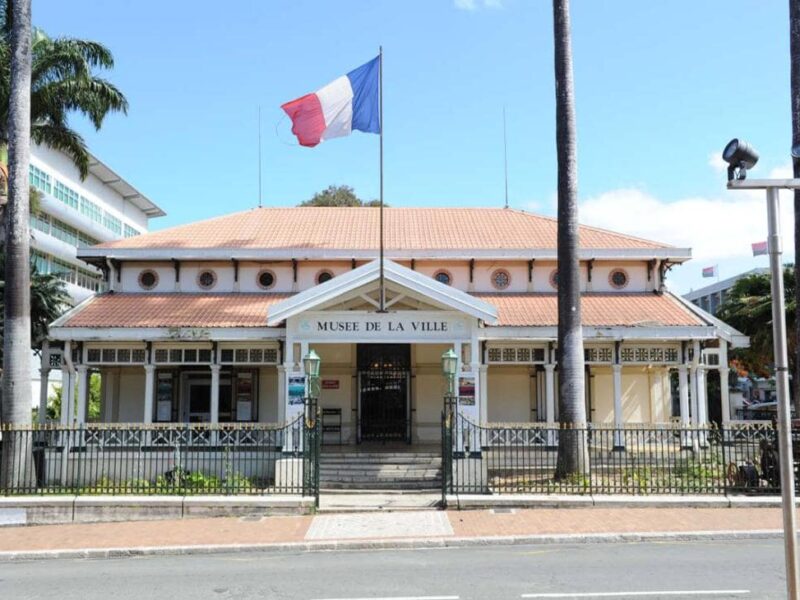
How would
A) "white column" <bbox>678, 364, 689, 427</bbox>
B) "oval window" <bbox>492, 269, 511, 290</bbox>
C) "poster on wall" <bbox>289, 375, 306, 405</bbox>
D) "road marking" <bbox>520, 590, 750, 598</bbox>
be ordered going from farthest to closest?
"oval window" <bbox>492, 269, 511, 290</bbox>
"white column" <bbox>678, 364, 689, 427</bbox>
"poster on wall" <bbox>289, 375, 306, 405</bbox>
"road marking" <bbox>520, 590, 750, 598</bbox>

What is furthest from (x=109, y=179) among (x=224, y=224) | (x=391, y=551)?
(x=391, y=551)

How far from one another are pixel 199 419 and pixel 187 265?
446 cm

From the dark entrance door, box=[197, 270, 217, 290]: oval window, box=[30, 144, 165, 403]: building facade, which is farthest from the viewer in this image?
box=[30, 144, 165, 403]: building facade

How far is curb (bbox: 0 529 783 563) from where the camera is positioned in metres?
10.7

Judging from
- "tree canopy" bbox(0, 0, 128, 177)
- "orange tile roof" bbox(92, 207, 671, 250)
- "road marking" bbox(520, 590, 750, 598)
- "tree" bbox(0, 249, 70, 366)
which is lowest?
"road marking" bbox(520, 590, 750, 598)

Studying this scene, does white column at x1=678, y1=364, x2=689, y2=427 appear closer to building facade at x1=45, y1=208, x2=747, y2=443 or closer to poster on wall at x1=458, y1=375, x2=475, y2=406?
building facade at x1=45, y1=208, x2=747, y2=443

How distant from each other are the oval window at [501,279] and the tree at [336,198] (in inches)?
951

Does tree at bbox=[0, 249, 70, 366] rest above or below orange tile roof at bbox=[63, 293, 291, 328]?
above

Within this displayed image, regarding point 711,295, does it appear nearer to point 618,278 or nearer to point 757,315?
point 757,315

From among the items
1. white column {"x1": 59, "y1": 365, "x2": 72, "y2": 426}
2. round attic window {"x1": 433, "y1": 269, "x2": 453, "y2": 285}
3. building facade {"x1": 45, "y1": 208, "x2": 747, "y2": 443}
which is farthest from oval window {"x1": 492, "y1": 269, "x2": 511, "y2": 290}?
white column {"x1": 59, "y1": 365, "x2": 72, "y2": 426}

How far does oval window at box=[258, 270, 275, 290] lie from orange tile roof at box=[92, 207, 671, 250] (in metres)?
0.78

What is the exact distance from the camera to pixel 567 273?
15.5 m

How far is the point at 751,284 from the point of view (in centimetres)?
3219

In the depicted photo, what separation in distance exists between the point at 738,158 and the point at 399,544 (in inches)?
315
